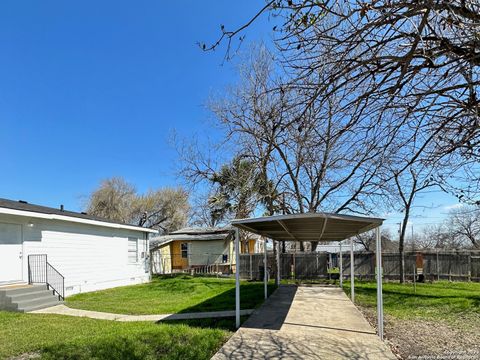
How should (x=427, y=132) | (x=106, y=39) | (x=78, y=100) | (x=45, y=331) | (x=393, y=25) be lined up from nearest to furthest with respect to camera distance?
(x=393, y=25) → (x=427, y=132) → (x=45, y=331) → (x=106, y=39) → (x=78, y=100)

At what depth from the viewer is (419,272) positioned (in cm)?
1959

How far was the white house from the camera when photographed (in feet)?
40.2

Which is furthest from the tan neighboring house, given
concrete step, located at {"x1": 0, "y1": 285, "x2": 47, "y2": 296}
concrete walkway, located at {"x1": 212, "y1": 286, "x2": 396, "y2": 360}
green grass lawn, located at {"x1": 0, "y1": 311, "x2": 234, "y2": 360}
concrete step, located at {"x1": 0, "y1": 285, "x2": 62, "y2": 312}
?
green grass lawn, located at {"x1": 0, "y1": 311, "x2": 234, "y2": 360}

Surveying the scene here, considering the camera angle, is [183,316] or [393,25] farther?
[183,316]

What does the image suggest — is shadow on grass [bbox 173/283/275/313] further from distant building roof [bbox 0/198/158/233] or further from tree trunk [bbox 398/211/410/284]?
tree trunk [bbox 398/211/410/284]

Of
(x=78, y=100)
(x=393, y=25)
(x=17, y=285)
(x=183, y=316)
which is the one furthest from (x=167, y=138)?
(x=393, y=25)

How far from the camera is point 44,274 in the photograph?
42.8 feet

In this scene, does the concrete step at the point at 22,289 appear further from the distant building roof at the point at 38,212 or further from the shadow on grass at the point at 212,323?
the shadow on grass at the point at 212,323

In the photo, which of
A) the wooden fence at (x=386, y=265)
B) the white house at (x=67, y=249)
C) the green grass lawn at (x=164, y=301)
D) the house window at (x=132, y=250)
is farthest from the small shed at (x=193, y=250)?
the green grass lawn at (x=164, y=301)

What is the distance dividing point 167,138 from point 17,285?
9.27m

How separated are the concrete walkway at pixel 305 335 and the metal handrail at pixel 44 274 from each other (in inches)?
292

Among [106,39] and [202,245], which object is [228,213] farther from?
[106,39]

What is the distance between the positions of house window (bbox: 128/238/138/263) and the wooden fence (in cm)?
602

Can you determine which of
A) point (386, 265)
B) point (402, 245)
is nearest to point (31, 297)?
point (402, 245)
